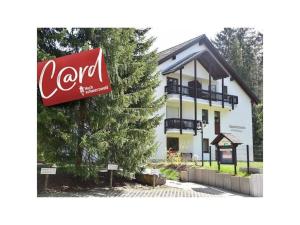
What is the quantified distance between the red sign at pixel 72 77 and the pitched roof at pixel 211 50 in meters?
1.99

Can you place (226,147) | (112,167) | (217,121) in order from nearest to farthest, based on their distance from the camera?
(112,167), (226,147), (217,121)

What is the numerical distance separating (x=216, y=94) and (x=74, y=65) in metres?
3.72

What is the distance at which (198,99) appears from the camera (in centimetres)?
1141

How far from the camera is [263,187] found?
9102 millimetres

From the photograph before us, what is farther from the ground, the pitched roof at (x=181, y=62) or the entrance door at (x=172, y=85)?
the pitched roof at (x=181, y=62)

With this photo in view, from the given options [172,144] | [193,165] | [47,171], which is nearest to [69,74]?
[47,171]

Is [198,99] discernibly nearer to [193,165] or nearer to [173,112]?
[173,112]

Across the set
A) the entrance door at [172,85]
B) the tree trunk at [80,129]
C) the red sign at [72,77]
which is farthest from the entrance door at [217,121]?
the tree trunk at [80,129]

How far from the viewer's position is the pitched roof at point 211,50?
10.1 metres

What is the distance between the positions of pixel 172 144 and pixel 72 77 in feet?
10.4

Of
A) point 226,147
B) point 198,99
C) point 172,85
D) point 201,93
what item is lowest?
point 226,147

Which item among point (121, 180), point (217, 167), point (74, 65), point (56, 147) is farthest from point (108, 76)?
point (217, 167)

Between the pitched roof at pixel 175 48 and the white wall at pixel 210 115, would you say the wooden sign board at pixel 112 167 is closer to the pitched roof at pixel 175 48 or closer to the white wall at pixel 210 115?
the white wall at pixel 210 115

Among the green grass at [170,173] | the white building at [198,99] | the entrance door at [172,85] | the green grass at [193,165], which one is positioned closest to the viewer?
the green grass at [193,165]
